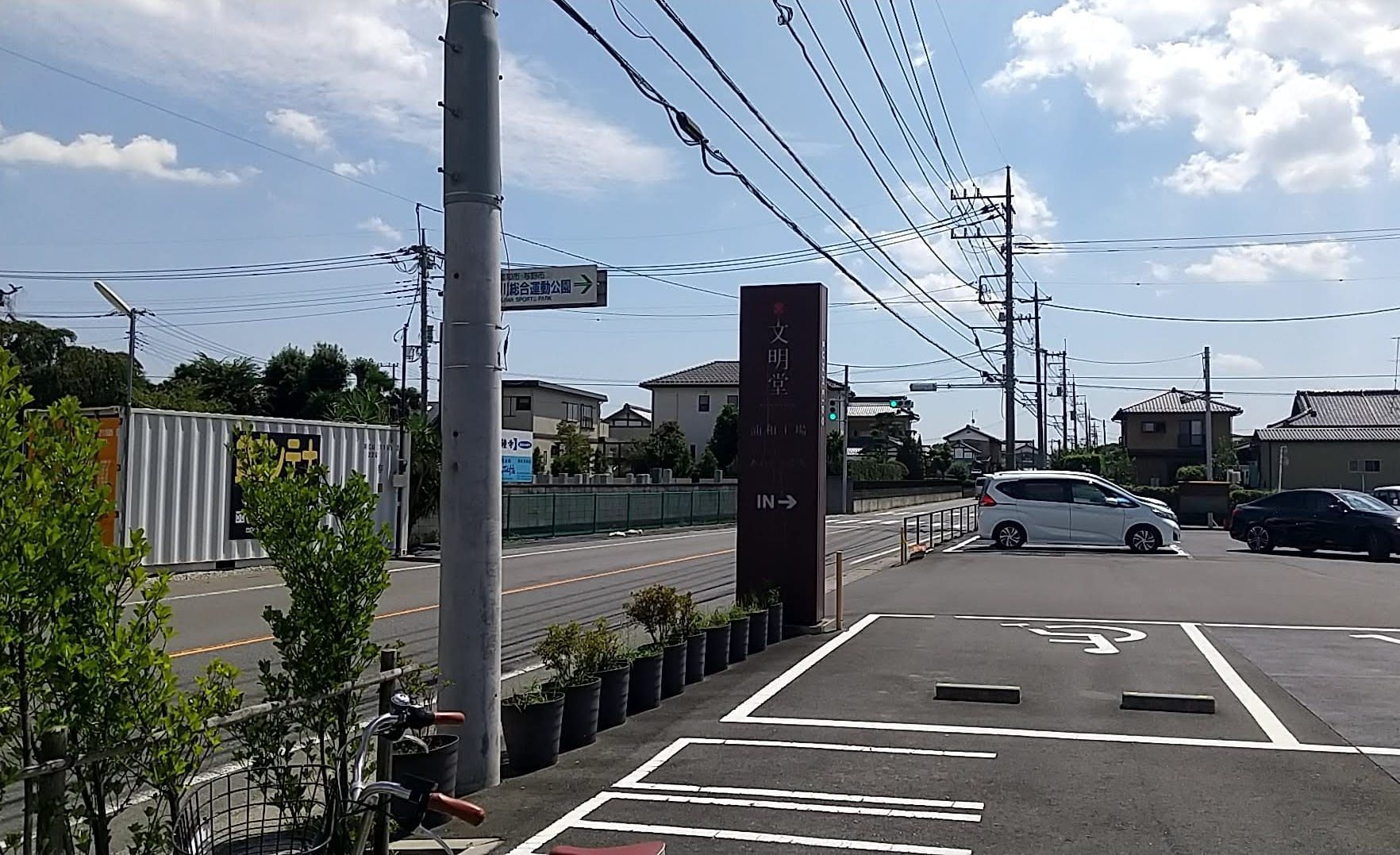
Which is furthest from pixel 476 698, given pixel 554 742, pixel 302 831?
pixel 302 831

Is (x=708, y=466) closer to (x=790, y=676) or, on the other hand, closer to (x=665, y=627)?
(x=790, y=676)

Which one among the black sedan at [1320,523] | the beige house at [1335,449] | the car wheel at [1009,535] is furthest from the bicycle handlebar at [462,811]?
the beige house at [1335,449]

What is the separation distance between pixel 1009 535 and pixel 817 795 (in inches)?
876

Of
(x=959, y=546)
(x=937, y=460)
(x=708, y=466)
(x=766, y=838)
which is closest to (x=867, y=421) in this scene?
(x=937, y=460)

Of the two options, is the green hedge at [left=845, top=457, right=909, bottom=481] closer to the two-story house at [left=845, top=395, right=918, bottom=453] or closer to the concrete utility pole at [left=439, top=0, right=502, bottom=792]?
the two-story house at [left=845, top=395, right=918, bottom=453]

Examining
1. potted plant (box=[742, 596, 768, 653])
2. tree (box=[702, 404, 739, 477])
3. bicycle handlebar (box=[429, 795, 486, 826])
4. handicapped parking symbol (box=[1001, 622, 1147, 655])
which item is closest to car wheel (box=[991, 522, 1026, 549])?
handicapped parking symbol (box=[1001, 622, 1147, 655])

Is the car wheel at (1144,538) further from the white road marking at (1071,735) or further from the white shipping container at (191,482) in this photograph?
the white road marking at (1071,735)

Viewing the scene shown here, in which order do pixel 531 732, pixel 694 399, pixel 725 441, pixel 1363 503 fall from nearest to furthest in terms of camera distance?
pixel 531 732 < pixel 1363 503 < pixel 725 441 < pixel 694 399

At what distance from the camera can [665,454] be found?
6931 centimetres

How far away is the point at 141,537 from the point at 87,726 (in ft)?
1.88

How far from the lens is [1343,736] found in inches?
320

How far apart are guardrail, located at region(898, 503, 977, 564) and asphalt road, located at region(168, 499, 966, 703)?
60cm

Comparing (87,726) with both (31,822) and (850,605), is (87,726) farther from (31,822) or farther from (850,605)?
(850,605)

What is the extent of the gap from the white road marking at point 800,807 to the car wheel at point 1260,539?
2491cm
